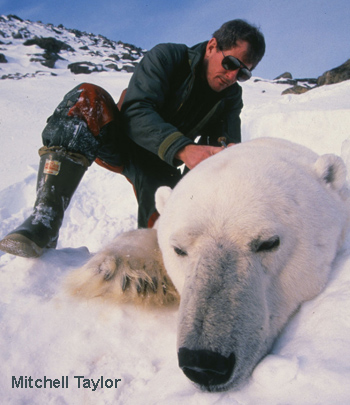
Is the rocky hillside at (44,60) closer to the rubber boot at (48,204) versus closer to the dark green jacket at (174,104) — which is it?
the dark green jacket at (174,104)

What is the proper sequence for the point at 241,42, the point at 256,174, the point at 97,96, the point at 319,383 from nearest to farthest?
the point at 319,383 → the point at 256,174 → the point at 97,96 → the point at 241,42

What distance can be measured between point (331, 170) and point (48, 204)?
152 cm

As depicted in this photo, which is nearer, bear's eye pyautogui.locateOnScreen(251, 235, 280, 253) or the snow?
the snow

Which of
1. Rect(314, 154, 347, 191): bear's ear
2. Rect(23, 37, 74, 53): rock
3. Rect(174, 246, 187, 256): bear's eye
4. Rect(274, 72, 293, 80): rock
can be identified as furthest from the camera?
Rect(23, 37, 74, 53): rock

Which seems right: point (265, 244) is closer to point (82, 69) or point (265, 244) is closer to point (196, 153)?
point (196, 153)

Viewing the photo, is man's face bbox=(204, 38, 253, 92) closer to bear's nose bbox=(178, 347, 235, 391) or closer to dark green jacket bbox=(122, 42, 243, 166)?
dark green jacket bbox=(122, 42, 243, 166)

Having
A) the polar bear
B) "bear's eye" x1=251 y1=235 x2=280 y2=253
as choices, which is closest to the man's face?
the polar bear

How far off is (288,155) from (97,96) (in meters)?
1.45

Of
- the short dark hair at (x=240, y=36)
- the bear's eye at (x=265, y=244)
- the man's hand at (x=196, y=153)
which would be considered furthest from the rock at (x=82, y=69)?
the bear's eye at (x=265, y=244)

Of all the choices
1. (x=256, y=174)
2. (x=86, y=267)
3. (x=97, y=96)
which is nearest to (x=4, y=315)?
(x=86, y=267)

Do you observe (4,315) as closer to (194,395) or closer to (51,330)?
(51,330)

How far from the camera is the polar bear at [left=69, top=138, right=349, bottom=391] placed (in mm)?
872

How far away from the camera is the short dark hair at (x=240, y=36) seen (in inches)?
101

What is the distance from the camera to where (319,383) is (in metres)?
0.69
